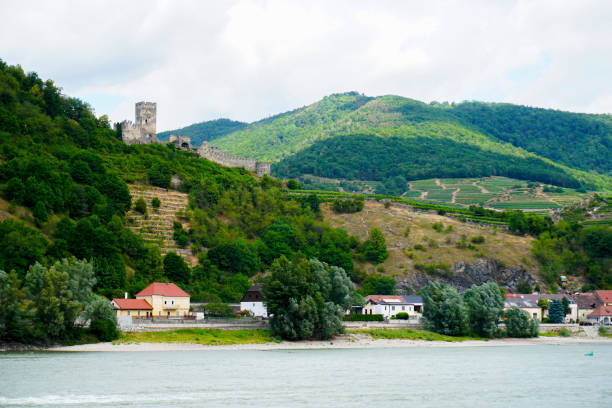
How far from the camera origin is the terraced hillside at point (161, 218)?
3484 inches

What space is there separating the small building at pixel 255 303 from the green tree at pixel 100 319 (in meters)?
19.8

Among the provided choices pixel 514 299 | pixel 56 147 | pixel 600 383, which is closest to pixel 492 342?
pixel 514 299

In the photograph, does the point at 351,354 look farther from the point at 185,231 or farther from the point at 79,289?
the point at 185,231

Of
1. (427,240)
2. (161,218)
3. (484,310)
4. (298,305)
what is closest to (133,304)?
(298,305)

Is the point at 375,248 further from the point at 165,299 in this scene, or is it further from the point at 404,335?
the point at 165,299

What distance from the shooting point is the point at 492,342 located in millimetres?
70688

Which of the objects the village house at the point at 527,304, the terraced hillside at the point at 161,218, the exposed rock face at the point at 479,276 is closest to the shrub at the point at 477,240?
the exposed rock face at the point at 479,276

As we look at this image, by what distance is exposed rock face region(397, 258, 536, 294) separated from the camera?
10012 centimetres

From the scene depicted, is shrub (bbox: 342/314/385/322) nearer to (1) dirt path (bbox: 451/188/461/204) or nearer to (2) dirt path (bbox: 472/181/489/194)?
(1) dirt path (bbox: 451/188/461/204)

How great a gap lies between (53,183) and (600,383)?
192 ft

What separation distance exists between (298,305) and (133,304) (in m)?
13.9

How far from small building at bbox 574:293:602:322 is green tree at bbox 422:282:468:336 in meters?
23.8

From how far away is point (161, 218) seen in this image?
309 ft

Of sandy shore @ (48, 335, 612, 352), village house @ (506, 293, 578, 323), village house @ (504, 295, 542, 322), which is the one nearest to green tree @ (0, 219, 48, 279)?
sandy shore @ (48, 335, 612, 352)
